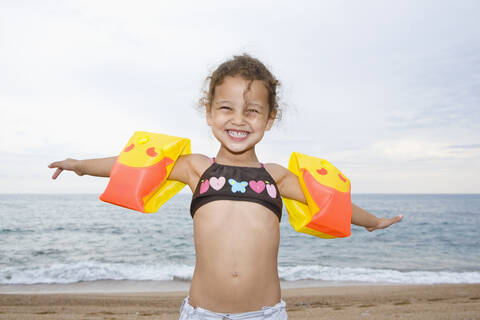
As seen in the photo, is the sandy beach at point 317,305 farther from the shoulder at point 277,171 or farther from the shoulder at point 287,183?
the shoulder at point 277,171

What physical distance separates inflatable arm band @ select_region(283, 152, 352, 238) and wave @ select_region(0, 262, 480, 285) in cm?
756

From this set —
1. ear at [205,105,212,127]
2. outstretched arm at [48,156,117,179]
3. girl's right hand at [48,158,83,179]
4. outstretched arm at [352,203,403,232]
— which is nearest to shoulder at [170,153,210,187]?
ear at [205,105,212,127]

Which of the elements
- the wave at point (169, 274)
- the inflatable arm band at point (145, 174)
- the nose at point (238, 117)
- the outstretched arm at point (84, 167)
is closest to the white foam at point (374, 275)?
the wave at point (169, 274)

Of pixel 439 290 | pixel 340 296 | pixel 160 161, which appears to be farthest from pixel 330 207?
pixel 439 290

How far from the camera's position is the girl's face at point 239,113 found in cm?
246

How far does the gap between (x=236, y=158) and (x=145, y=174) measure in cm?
69

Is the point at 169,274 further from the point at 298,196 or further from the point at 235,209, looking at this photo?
the point at 235,209

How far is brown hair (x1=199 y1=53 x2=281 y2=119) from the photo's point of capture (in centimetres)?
252

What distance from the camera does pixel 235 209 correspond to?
7.86 feet

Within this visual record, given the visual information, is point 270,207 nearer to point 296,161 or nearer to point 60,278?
point 296,161

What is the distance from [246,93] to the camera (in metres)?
2.45

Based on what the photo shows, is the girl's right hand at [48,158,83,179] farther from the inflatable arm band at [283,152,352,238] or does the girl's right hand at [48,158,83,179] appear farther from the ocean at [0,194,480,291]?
the ocean at [0,194,480,291]

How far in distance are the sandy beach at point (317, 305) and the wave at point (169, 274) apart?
6.74 feet

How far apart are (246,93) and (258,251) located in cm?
101
